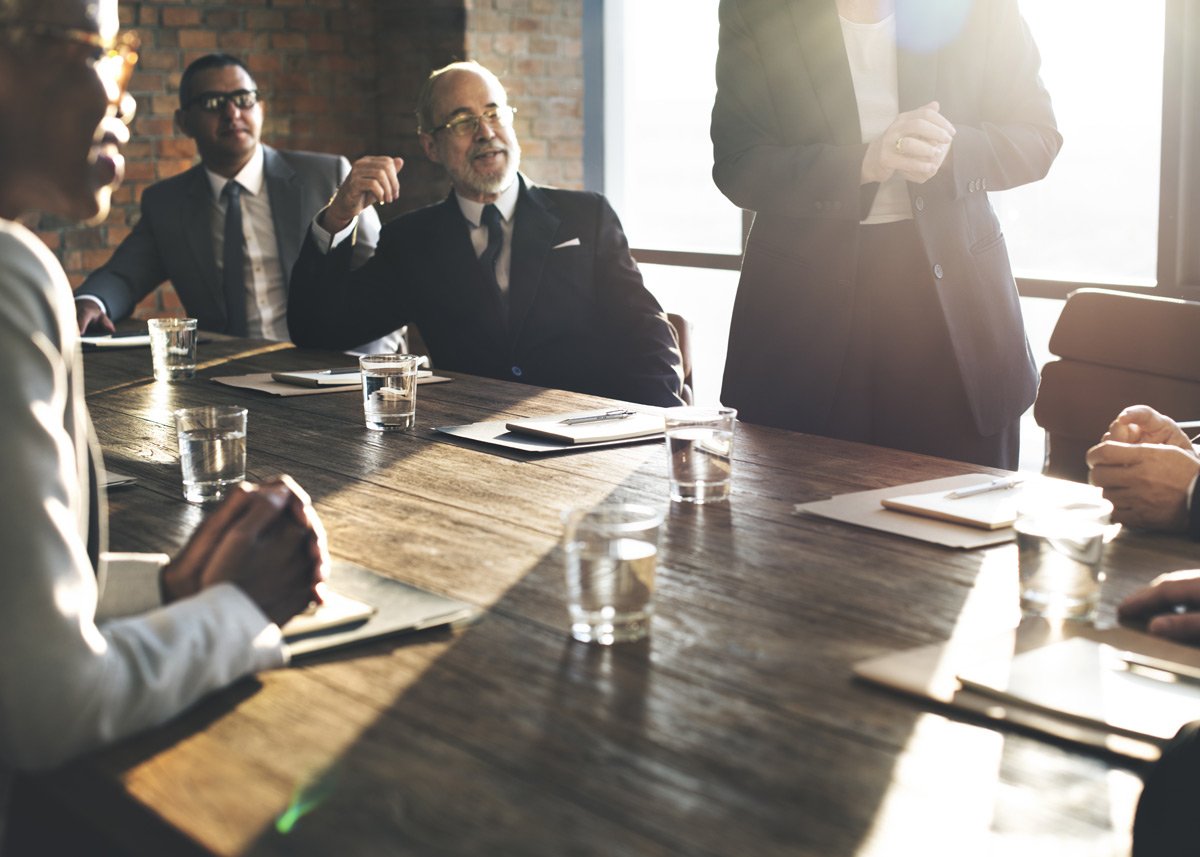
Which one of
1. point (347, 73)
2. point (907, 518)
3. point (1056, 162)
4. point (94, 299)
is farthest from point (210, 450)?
point (347, 73)

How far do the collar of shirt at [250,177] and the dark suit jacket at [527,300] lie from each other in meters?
0.99

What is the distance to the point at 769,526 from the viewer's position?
1.56 meters

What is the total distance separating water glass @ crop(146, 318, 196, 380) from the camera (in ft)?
9.09

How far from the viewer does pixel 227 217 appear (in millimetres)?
4168

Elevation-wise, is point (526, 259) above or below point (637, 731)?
above

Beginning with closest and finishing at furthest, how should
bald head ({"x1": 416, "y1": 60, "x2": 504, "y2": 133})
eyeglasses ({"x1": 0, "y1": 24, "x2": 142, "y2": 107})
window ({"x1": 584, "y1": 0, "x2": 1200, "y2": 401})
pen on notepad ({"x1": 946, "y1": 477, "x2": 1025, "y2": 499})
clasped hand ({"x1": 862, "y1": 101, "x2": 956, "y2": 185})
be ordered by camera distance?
eyeglasses ({"x1": 0, "y1": 24, "x2": 142, "y2": 107})
pen on notepad ({"x1": 946, "y1": 477, "x2": 1025, "y2": 499})
clasped hand ({"x1": 862, "y1": 101, "x2": 956, "y2": 185})
bald head ({"x1": 416, "y1": 60, "x2": 504, "y2": 133})
window ({"x1": 584, "y1": 0, "x2": 1200, "y2": 401})

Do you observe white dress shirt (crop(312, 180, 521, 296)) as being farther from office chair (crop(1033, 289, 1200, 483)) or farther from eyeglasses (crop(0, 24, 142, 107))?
eyeglasses (crop(0, 24, 142, 107))

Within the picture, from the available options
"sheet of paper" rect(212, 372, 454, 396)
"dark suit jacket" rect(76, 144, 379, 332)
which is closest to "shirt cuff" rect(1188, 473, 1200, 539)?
"sheet of paper" rect(212, 372, 454, 396)

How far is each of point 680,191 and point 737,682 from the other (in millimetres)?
4770

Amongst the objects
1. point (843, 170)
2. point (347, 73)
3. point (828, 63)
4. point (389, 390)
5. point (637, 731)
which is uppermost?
point (347, 73)

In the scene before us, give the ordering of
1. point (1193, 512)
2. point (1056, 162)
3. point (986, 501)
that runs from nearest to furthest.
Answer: point (1193, 512) < point (986, 501) < point (1056, 162)

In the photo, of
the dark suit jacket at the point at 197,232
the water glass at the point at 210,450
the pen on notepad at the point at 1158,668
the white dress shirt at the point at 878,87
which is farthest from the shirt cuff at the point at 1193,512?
the dark suit jacket at the point at 197,232

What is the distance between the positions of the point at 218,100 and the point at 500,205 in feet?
4.23

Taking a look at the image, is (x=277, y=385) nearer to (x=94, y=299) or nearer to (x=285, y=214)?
(x=94, y=299)
